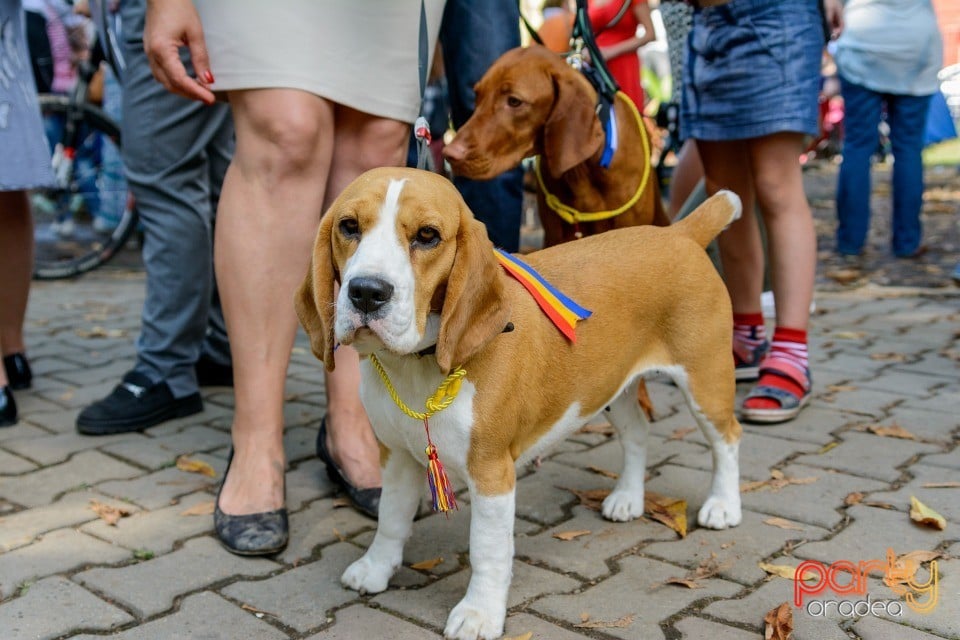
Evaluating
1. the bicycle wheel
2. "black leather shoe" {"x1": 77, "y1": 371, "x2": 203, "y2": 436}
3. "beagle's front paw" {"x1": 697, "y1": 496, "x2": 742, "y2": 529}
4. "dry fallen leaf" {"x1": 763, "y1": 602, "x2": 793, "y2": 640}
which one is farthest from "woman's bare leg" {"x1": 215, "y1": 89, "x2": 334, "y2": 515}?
the bicycle wheel

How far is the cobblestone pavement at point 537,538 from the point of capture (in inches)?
103

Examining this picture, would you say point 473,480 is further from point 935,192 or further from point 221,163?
point 935,192

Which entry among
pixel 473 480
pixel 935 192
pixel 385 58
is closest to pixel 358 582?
pixel 473 480

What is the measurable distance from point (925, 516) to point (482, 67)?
2239 millimetres

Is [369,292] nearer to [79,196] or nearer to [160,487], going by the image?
[160,487]

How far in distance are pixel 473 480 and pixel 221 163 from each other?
2524mm

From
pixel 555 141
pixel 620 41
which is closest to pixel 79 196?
pixel 620 41

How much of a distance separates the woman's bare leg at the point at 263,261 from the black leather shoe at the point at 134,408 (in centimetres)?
108

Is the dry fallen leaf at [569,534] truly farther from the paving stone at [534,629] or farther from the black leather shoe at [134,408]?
the black leather shoe at [134,408]

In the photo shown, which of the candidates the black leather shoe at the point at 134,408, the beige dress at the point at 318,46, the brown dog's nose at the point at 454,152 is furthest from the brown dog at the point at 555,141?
the black leather shoe at the point at 134,408

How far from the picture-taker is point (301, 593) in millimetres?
2791

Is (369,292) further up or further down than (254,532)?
further up

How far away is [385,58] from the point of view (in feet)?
10.4

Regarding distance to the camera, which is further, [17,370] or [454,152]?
[17,370]
